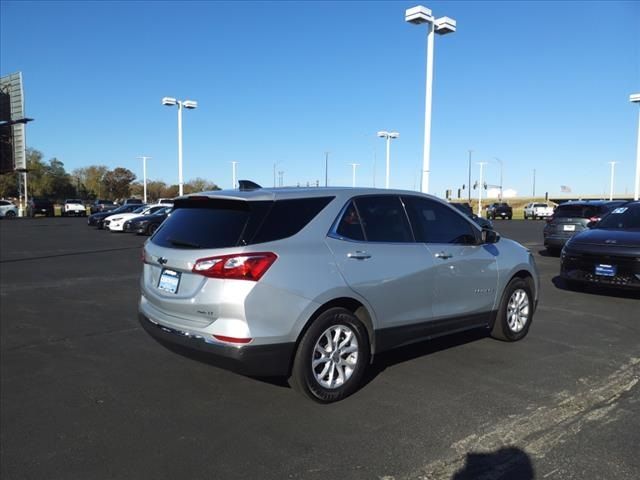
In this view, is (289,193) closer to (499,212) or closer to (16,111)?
(16,111)

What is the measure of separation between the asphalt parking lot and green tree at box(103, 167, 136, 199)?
106m

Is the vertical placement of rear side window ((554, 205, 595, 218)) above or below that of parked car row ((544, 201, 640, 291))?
above

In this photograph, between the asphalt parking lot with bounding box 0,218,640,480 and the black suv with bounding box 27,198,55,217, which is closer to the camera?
the asphalt parking lot with bounding box 0,218,640,480

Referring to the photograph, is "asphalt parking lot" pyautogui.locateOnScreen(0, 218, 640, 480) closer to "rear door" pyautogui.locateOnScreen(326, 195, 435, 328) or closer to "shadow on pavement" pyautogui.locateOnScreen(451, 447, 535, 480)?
"shadow on pavement" pyautogui.locateOnScreen(451, 447, 535, 480)

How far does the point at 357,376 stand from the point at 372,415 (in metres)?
0.44

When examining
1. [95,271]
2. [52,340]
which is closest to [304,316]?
[52,340]

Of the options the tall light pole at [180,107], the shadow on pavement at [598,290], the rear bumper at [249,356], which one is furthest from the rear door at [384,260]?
the tall light pole at [180,107]

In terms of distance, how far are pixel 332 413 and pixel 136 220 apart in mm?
22385

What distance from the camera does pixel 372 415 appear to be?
4.01 m

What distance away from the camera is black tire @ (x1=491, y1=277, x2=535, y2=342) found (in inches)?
230

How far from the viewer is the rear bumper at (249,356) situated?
3.81 m

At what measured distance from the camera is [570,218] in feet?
48.3

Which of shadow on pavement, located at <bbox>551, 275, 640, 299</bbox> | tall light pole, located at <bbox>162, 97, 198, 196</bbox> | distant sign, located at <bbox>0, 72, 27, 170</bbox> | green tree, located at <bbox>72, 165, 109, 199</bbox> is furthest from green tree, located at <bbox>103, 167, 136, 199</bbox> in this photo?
shadow on pavement, located at <bbox>551, 275, 640, 299</bbox>

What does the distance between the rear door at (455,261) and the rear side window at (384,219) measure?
0.13 meters
